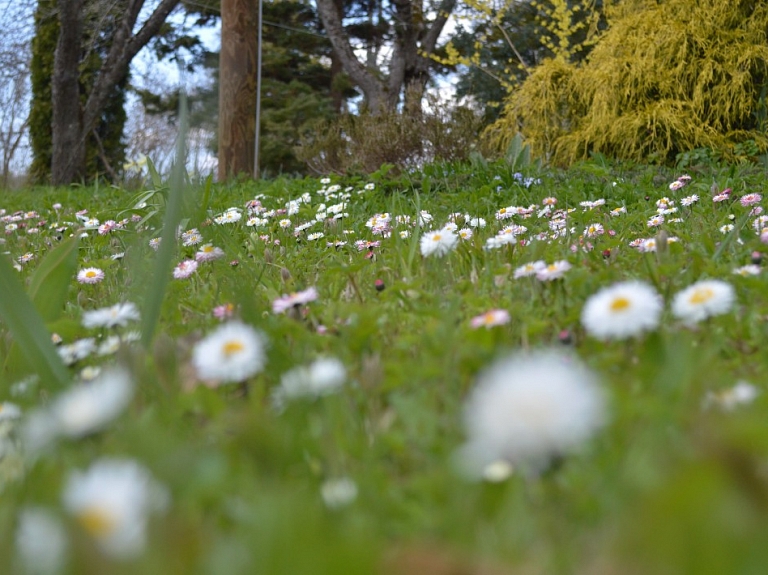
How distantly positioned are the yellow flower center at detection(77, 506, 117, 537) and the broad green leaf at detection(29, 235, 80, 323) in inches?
43.2

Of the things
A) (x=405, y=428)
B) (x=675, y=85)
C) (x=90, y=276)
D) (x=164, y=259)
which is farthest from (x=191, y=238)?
(x=675, y=85)

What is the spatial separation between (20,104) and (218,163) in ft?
48.8

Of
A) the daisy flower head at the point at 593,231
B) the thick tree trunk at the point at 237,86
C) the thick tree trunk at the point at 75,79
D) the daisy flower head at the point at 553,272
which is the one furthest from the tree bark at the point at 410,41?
the daisy flower head at the point at 553,272

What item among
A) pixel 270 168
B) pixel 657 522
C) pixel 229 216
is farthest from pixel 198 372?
pixel 270 168

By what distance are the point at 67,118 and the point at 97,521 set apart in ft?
39.3

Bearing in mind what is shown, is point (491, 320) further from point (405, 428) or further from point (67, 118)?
point (67, 118)

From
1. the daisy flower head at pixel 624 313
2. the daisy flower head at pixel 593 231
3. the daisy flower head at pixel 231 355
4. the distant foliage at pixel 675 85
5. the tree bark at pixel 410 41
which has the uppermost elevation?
the tree bark at pixel 410 41

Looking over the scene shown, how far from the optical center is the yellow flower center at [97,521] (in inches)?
19.3

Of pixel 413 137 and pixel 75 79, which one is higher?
pixel 75 79

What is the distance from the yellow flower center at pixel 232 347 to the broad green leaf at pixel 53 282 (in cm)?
77

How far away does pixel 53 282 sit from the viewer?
152cm

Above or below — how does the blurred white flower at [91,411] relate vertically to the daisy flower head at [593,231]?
above

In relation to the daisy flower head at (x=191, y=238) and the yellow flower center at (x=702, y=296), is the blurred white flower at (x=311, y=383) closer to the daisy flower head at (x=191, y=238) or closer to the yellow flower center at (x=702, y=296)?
the yellow flower center at (x=702, y=296)

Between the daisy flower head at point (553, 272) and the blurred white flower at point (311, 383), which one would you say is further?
the daisy flower head at point (553, 272)
